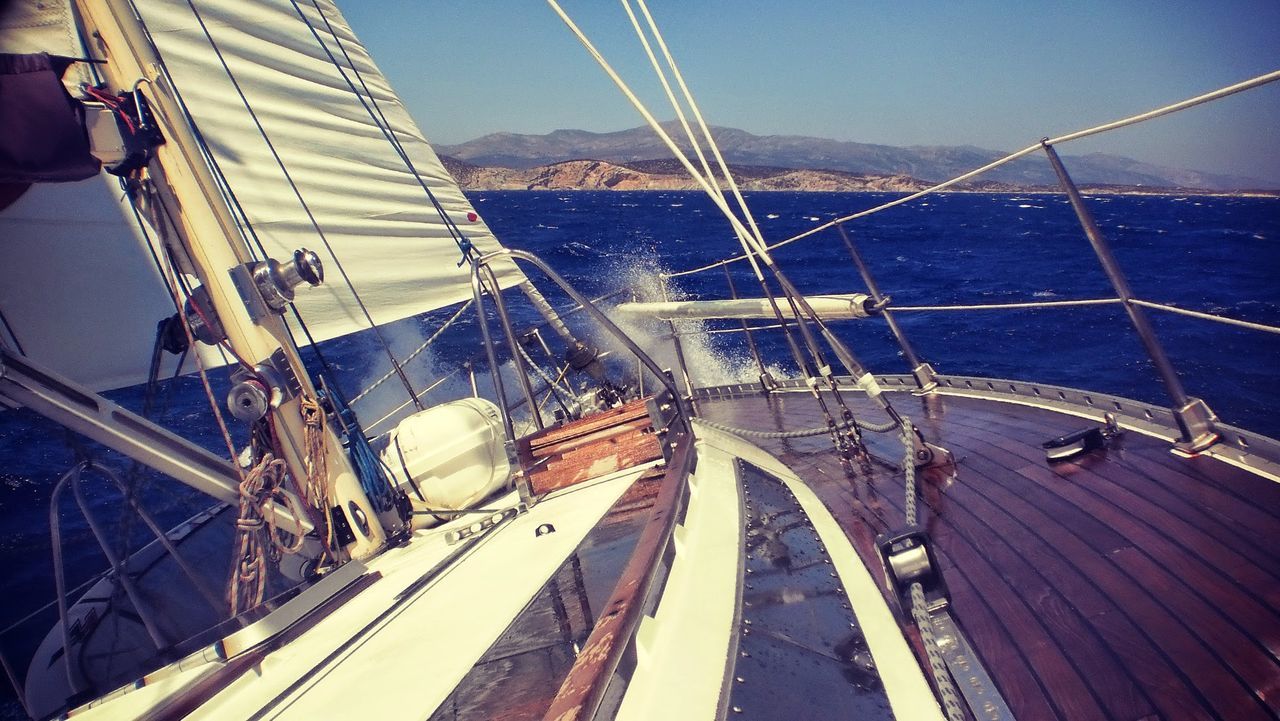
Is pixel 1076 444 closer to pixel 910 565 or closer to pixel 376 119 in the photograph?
pixel 910 565

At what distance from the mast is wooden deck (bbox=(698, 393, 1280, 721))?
2.44m

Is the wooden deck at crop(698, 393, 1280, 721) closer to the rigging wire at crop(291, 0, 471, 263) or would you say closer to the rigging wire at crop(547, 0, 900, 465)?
the rigging wire at crop(547, 0, 900, 465)

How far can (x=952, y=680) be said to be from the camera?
1583mm

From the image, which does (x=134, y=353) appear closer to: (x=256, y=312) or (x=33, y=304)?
(x=33, y=304)

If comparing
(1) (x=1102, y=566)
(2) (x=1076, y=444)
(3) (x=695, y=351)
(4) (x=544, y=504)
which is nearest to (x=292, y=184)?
(4) (x=544, y=504)

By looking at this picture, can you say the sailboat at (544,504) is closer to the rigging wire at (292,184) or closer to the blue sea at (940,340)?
the rigging wire at (292,184)

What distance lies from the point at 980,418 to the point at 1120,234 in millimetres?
40991

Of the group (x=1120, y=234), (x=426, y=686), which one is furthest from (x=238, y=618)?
(x=1120, y=234)

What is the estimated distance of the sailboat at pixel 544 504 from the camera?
1.62 m

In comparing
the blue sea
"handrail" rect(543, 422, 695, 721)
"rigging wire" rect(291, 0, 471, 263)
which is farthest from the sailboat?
the blue sea

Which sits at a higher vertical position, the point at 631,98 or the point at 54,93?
the point at 54,93

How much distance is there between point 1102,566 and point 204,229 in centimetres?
380

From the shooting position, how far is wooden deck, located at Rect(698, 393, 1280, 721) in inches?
62.2

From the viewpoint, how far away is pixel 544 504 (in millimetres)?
3082
